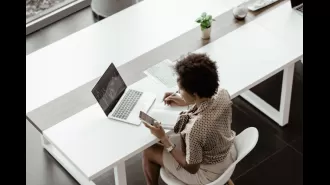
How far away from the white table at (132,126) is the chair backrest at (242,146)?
0.30 metres

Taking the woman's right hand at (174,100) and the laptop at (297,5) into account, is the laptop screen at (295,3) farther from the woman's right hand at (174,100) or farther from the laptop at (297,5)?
the woman's right hand at (174,100)

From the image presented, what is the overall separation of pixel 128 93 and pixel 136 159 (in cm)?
66

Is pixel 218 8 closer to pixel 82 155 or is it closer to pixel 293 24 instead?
pixel 293 24

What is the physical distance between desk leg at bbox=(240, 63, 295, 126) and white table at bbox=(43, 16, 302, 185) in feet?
0.25

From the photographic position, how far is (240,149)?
2699 millimetres

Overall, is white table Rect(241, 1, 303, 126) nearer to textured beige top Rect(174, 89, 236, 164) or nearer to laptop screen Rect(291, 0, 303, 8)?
laptop screen Rect(291, 0, 303, 8)

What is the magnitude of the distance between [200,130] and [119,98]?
0.66 meters

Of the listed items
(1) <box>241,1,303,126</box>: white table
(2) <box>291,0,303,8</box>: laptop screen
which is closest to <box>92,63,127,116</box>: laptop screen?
(1) <box>241,1,303,126</box>: white table

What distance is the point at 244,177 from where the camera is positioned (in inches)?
133

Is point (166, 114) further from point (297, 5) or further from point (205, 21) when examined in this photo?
point (297, 5)

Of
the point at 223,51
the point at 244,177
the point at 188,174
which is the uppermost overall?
the point at 223,51
